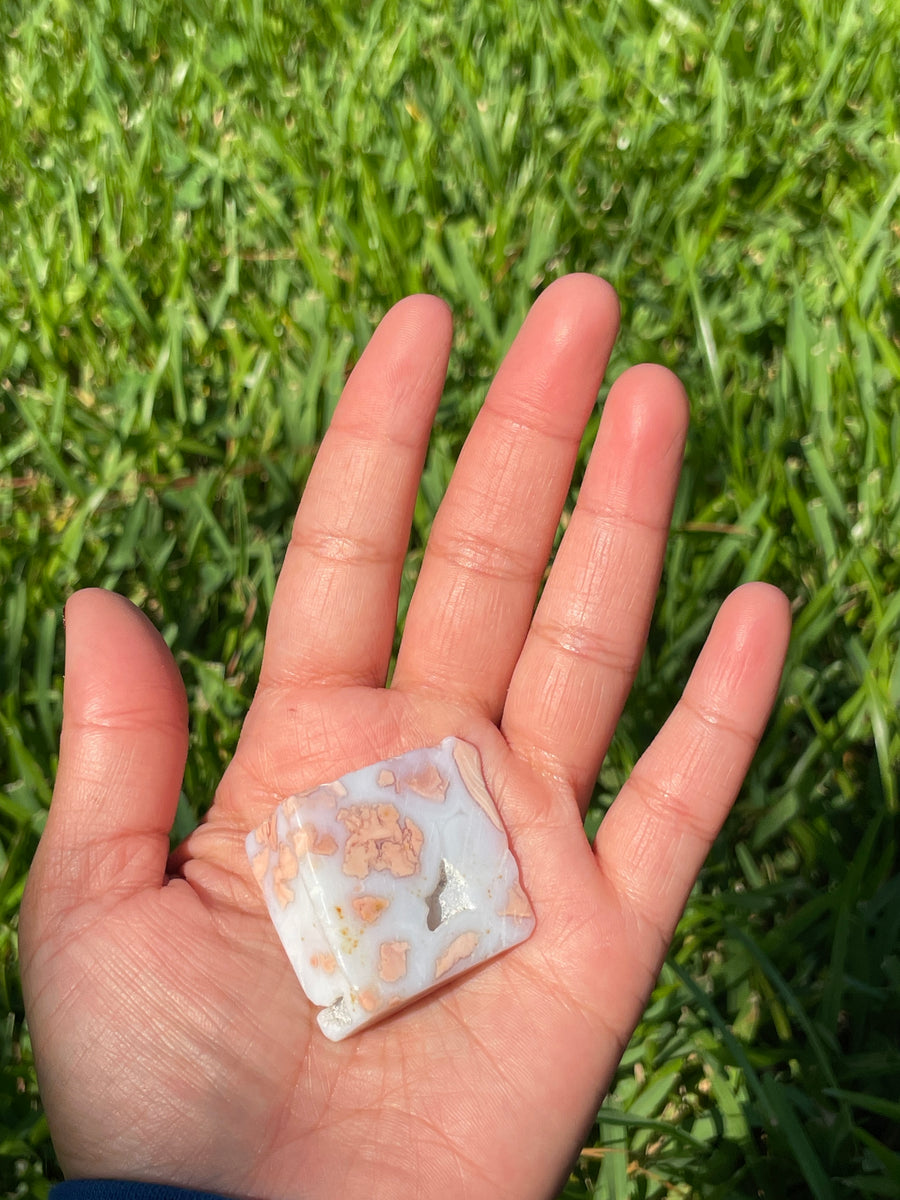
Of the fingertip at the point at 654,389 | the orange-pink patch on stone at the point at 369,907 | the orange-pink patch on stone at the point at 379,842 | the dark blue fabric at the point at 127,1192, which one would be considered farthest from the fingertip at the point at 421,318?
the dark blue fabric at the point at 127,1192

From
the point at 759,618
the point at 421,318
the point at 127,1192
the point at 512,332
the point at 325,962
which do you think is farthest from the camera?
the point at 512,332

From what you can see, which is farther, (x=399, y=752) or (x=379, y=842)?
(x=399, y=752)

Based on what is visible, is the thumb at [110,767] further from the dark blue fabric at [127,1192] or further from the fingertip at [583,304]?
the fingertip at [583,304]

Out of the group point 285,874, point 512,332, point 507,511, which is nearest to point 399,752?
point 285,874

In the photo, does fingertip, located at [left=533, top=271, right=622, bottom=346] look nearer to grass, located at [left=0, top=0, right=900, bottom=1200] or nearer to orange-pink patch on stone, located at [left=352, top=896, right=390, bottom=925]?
grass, located at [left=0, top=0, right=900, bottom=1200]

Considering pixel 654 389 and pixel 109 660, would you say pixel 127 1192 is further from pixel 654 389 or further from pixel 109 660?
pixel 654 389

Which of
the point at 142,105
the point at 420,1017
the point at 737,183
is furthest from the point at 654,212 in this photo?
the point at 420,1017

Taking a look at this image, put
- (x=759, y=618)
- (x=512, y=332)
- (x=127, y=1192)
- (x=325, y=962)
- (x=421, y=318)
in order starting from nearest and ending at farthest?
(x=127, y=1192) → (x=325, y=962) → (x=759, y=618) → (x=421, y=318) → (x=512, y=332)

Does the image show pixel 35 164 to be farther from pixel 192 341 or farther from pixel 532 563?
pixel 532 563
